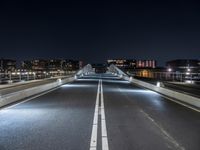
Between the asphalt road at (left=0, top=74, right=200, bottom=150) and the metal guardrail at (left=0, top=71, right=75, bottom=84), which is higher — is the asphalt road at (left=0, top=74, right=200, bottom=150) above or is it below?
below

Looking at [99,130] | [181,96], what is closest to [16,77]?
[181,96]

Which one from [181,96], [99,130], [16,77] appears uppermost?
[16,77]

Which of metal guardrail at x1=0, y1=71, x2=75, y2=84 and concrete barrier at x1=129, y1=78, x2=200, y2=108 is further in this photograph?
metal guardrail at x1=0, y1=71, x2=75, y2=84

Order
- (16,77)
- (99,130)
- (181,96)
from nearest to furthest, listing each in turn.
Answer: (99,130) → (181,96) → (16,77)

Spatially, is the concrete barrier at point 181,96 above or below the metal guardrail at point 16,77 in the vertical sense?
below

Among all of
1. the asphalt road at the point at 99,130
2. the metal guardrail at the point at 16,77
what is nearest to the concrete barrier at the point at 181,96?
the asphalt road at the point at 99,130

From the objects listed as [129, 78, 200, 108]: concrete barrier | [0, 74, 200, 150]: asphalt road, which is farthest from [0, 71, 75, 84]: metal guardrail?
[0, 74, 200, 150]: asphalt road

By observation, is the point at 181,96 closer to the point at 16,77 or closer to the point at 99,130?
the point at 99,130

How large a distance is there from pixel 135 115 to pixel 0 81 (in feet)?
81.2

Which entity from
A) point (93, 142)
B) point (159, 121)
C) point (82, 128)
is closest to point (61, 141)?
point (93, 142)

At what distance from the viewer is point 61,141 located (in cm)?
809

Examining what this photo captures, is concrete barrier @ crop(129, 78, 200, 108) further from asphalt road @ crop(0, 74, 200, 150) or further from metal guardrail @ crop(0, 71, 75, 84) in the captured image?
metal guardrail @ crop(0, 71, 75, 84)

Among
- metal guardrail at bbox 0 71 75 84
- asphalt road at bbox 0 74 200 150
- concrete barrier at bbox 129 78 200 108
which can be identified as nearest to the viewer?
asphalt road at bbox 0 74 200 150

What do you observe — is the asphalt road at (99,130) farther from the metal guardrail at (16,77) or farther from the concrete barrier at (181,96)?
the metal guardrail at (16,77)
